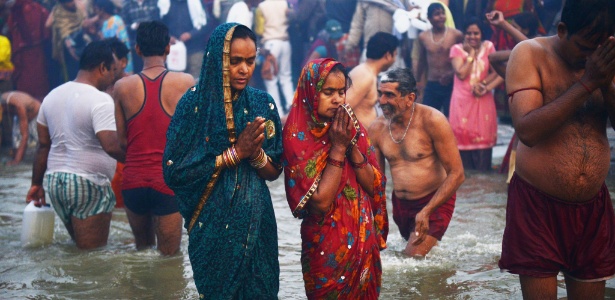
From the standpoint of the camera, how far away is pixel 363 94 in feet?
28.0

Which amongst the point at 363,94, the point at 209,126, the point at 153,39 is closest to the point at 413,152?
the point at 153,39

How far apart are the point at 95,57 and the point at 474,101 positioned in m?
5.86

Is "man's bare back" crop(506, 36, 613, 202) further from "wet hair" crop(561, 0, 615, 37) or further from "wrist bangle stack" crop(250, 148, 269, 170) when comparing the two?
"wrist bangle stack" crop(250, 148, 269, 170)

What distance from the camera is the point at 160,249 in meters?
6.16

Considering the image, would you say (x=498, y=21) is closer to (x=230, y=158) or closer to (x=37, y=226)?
(x=230, y=158)

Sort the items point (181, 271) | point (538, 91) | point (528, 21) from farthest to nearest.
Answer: point (528, 21)
point (181, 271)
point (538, 91)

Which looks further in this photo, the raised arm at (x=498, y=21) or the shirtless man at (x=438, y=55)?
the shirtless man at (x=438, y=55)

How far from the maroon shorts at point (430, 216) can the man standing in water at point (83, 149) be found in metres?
2.33

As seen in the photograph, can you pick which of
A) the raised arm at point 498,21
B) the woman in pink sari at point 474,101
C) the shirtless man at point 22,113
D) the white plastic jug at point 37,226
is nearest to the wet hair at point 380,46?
the raised arm at point 498,21

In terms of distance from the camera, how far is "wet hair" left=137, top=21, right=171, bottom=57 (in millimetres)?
5930

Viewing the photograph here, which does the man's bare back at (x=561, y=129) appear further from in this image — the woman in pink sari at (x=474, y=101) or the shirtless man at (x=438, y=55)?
the shirtless man at (x=438, y=55)

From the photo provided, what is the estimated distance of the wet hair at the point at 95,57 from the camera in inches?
262

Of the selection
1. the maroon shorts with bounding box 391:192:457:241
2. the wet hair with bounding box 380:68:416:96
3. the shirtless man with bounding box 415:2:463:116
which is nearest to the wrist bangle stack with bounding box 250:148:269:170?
the wet hair with bounding box 380:68:416:96

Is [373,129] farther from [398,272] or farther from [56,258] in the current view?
[56,258]
